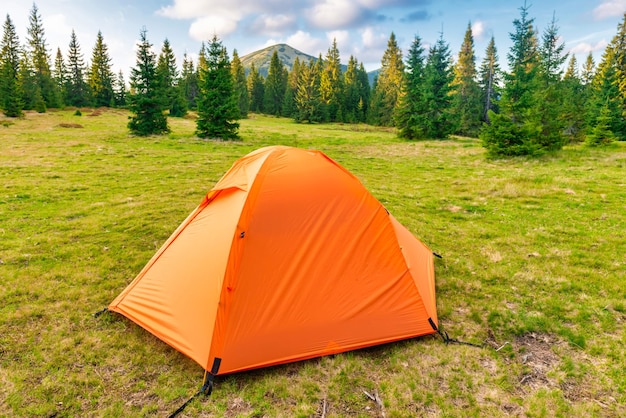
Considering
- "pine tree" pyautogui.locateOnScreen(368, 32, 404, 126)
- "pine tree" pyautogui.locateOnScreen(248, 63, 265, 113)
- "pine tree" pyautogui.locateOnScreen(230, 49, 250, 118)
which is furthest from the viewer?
"pine tree" pyautogui.locateOnScreen(248, 63, 265, 113)

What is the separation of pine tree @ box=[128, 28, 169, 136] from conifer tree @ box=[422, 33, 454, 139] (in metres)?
21.9

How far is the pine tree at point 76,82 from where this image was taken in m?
51.9

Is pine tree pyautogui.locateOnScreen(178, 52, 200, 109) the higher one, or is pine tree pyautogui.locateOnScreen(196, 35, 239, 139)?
pine tree pyautogui.locateOnScreen(178, 52, 200, 109)

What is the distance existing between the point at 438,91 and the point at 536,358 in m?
28.9

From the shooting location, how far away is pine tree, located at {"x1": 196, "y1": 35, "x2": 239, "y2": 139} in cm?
2417

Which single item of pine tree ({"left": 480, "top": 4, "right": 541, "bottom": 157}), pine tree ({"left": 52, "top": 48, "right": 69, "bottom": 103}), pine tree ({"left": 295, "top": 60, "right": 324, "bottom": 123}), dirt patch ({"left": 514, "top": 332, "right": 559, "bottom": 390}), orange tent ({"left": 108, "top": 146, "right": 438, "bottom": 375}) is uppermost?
pine tree ({"left": 52, "top": 48, "right": 69, "bottom": 103})

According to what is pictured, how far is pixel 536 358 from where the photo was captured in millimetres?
4195

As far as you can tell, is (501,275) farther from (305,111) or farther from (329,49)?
(329,49)

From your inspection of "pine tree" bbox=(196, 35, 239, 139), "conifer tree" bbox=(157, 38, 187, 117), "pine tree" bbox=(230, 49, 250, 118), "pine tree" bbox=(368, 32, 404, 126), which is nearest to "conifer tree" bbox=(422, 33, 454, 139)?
"pine tree" bbox=(196, 35, 239, 139)

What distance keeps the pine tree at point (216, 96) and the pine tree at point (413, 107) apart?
15.2m

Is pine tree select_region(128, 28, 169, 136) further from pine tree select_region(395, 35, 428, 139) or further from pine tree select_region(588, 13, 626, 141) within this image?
pine tree select_region(588, 13, 626, 141)

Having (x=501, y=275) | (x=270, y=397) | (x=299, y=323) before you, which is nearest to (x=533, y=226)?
A: (x=501, y=275)

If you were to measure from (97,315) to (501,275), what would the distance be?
6.81 metres

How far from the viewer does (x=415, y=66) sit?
31.5 meters
